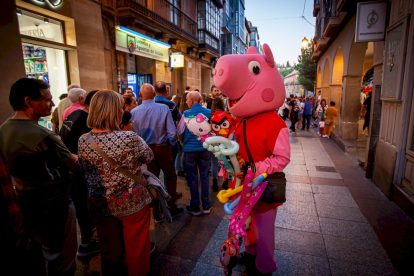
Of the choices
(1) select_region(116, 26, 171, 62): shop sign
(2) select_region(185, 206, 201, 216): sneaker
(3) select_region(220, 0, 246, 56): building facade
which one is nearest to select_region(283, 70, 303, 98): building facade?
(3) select_region(220, 0, 246, 56): building facade

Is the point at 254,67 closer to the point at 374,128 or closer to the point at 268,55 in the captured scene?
the point at 268,55

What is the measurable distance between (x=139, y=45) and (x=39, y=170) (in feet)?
30.6

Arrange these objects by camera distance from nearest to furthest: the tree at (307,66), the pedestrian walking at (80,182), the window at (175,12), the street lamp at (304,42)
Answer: the pedestrian walking at (80,182)
the window at (175,12)
the street lamp at (304,42)
the tree at (307,66)

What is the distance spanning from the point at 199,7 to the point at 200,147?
51.6ft

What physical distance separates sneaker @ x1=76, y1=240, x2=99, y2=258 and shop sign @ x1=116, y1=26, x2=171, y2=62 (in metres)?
7.82

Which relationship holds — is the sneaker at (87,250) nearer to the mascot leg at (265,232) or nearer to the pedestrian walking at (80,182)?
the pedestrian walking at (80,182)

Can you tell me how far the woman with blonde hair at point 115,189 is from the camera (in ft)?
6.58

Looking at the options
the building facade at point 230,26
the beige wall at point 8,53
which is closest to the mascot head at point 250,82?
the beige wall at point 8,53

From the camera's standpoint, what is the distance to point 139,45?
10133 mm

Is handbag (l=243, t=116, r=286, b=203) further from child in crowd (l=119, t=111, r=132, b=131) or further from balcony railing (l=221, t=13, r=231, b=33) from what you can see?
balcony railing (l=221, t=13, r=231, b=33)

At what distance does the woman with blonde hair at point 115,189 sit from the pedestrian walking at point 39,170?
23 cm

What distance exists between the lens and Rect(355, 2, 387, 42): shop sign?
472cm

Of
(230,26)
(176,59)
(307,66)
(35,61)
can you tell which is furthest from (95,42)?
(307,66)

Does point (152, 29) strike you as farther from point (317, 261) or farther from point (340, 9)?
point (317, 261)
